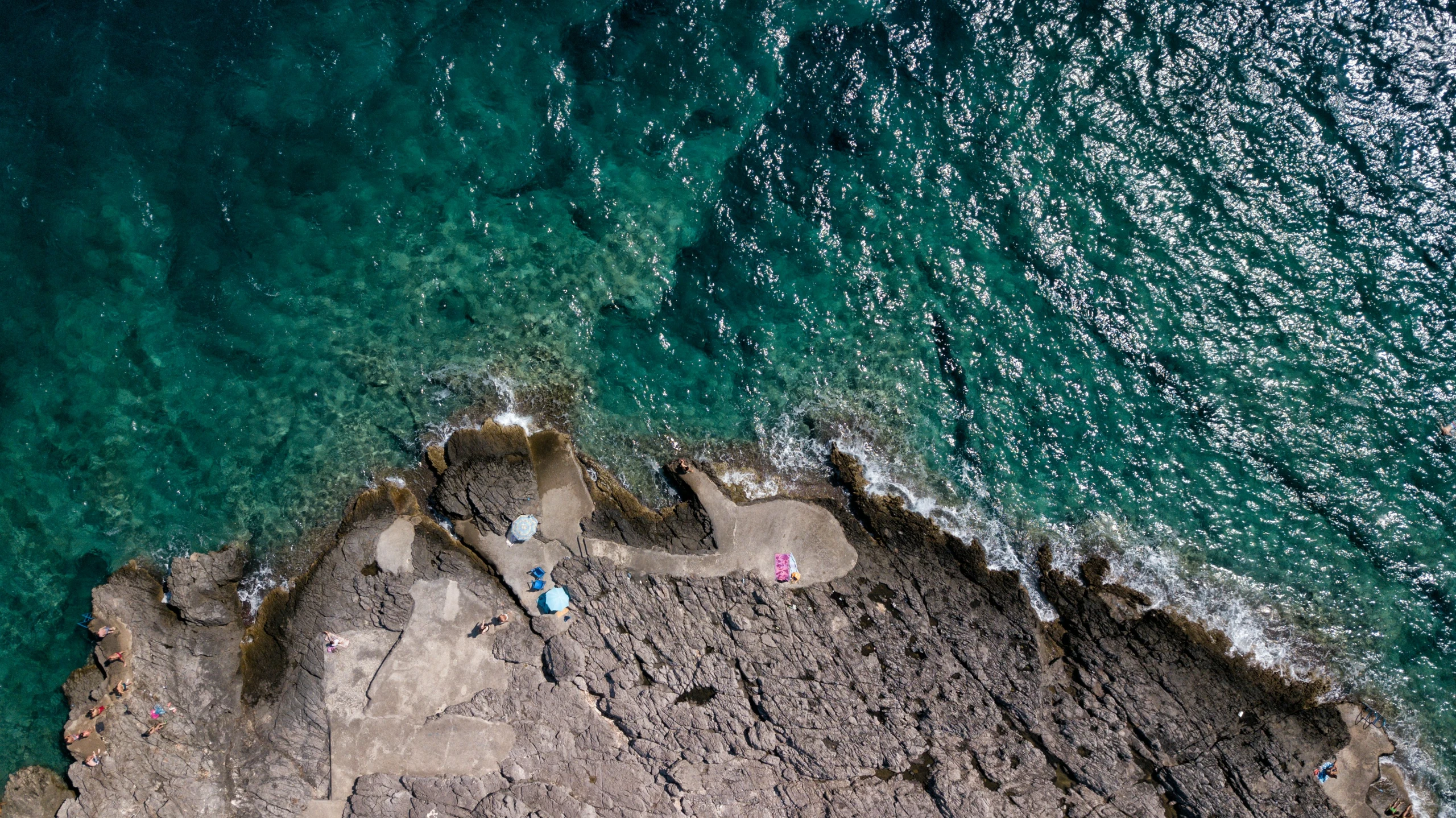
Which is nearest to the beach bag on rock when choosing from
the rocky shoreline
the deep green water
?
the rocky shoreline

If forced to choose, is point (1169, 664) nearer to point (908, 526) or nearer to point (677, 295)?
point (908, 526)

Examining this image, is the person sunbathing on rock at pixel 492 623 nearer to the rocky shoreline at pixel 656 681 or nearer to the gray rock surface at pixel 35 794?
the rocky shoreline at pixel 656 681

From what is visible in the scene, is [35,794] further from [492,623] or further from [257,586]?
[492,623]

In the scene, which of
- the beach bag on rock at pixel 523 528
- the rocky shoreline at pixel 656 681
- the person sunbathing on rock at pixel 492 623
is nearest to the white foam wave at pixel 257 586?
the rocky shoreline at pixel 656 681

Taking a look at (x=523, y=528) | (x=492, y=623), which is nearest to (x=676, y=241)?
(x=523, y=528)

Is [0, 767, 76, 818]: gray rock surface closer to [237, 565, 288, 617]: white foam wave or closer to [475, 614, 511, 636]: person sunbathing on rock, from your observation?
[237, 565, 288, 617]: white foam wave

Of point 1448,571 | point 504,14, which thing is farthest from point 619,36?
point 1448,571

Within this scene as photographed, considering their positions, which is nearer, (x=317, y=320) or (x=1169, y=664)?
(x=1169, y=664)
